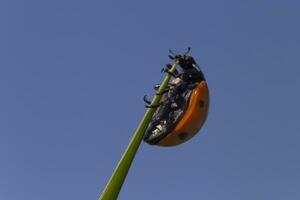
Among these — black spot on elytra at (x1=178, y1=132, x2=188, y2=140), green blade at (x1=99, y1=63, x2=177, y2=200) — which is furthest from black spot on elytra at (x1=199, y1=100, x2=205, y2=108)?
green blade at (x1=99, y1=63, x2=177, y2=200)

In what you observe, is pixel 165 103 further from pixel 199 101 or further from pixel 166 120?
pixel 199 101

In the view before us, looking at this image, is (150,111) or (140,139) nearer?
(140,139)

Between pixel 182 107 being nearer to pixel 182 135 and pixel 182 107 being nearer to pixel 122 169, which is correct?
pixel 182 135

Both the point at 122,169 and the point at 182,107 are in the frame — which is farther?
the point at 182,107

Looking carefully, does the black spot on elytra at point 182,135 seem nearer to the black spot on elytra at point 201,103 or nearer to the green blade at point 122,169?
the black spot on elytra at point 201,103

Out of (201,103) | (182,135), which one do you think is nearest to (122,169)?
(182,135)

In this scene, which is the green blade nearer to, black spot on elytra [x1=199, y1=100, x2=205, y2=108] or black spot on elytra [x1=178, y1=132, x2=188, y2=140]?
black spot on elytra [x1=178, y1=132, x2=188, y2=140]

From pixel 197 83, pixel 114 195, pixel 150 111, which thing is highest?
pixel 197 83

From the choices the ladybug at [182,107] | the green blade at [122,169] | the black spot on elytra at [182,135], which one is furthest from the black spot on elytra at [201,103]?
the green blade at [122,169]

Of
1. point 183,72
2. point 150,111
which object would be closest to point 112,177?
point 150,111
